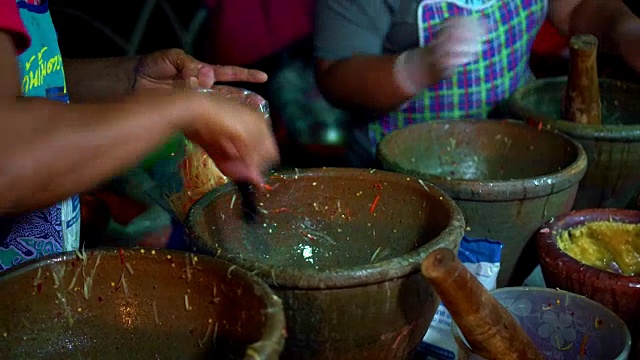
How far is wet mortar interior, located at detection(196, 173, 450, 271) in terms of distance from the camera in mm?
1174

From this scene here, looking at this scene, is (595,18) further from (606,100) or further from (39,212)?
(39,212)

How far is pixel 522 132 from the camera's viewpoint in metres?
1.58

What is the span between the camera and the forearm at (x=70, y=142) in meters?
0.73

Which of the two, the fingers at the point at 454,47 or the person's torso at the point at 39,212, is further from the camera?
the fingers at the point at 454,47

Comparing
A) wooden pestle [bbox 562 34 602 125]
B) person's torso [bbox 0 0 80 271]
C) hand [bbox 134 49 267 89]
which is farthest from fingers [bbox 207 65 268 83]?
wooden pestle [bbox 562 34 602 125]

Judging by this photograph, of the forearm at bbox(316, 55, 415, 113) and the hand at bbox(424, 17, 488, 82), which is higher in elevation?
the hand at bbox(424, 17, 488, 82)

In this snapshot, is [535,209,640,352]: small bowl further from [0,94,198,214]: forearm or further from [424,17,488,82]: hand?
[0,94,198,214]: forearm

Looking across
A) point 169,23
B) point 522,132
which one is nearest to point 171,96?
point 522,132

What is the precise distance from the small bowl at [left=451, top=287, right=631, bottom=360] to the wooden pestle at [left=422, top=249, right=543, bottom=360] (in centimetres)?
7

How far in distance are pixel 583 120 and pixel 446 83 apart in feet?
1.04

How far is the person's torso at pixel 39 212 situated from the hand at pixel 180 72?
205mm

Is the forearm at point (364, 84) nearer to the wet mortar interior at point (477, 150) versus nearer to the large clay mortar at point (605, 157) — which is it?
the wet mortar interior at point (477, 150)

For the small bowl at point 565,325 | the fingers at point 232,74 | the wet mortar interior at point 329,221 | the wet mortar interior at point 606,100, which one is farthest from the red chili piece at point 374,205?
the wet mortar interior at point 606,100

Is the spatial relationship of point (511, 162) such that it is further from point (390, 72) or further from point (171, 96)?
point (171, 96)
